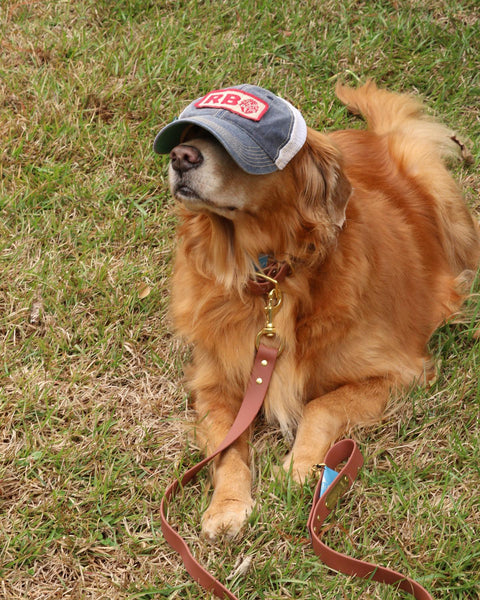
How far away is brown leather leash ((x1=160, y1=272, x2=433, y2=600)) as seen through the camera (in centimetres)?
262

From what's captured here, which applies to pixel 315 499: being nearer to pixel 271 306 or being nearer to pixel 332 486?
pixel 332 486

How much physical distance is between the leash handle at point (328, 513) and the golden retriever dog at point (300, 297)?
0.30 ft

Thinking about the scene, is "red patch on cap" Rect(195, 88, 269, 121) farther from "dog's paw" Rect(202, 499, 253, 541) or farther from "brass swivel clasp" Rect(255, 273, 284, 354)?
"dog's paw" Rect(202, 499, 253, 541)

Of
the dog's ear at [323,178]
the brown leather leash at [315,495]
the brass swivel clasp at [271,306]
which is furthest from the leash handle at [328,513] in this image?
the dog's ear at [323,178]

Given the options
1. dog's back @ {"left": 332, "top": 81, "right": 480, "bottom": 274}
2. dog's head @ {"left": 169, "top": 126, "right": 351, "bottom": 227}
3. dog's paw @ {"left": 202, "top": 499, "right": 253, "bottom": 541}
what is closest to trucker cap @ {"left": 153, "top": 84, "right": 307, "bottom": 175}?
dog's head @ {"left": 169, "top": 126, "right": 351, "bottom": 227}

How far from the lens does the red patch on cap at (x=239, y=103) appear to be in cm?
272

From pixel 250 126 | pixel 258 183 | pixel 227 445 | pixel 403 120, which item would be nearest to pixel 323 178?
pixel 258 183

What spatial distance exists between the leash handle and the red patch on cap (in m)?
1.32

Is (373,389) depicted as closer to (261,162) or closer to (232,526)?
(232,526)

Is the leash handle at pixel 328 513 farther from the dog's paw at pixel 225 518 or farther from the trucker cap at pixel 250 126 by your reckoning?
the trucker cap at pixel 250 126

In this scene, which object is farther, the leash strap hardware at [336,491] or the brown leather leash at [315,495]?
the leash strap hardware at [336,491]

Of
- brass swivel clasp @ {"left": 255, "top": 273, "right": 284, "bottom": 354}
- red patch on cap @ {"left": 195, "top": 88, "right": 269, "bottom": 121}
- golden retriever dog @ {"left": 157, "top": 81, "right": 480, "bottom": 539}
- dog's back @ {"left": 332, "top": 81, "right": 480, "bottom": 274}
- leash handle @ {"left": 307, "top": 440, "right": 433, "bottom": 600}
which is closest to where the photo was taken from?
leash handle @ {"left": 307, "top": 440, "right": 433, "bottom": 600}

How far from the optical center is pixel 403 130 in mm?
4418

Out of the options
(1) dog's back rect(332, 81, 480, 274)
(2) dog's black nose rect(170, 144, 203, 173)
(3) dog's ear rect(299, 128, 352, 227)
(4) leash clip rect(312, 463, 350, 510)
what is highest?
(2) dog's black nose rect(170, 144, 203, 173)
